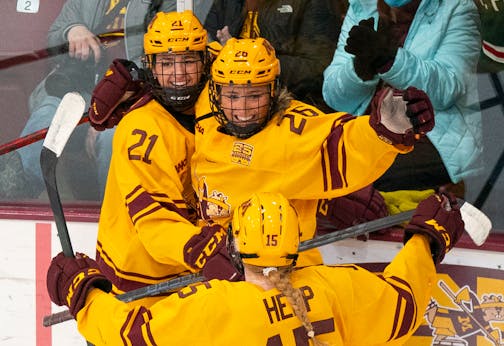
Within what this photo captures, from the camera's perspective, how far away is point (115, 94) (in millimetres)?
2662

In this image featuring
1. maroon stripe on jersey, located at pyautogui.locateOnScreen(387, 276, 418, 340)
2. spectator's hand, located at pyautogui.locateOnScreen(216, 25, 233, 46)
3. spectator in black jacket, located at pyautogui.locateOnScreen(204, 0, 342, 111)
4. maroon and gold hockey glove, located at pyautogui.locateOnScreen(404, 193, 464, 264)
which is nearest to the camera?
maroon stripe on jersey, located at pyautogui.locateOnScreen(387, 276, 418, 340)

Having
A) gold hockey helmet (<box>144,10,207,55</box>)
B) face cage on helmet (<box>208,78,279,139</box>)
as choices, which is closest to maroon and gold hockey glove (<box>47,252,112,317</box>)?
face cage on helmet (<box>208,78,279,139</box>)

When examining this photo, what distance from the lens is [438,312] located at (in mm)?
2725

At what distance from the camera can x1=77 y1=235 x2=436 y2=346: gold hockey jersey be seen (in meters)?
1.92

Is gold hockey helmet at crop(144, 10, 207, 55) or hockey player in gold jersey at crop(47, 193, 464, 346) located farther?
gold hockey helmet at crop(144, 10, 207, 55)

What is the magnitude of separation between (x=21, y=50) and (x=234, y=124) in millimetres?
1443

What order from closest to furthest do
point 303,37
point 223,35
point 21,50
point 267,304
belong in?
point 267,304, point 303,37, point 223,35, point 21,50

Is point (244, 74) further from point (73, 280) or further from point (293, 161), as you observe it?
point (73, 280)

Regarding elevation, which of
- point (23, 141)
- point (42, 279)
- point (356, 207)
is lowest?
point (42, 279)

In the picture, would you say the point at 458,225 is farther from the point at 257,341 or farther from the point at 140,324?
the point at 140,324

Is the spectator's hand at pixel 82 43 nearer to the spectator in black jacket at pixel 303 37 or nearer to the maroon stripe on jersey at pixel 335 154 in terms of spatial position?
the spectator in black jacket at pixel 303 37

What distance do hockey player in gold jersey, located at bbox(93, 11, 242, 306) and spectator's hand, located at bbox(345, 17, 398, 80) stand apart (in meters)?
0.39

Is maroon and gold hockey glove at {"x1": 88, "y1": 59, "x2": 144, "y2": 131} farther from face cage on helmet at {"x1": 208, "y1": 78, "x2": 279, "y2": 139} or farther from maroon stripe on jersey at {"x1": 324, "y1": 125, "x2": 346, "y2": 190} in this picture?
maroon stripe on jersey at {"x1": 324, "y1": 125, "x2": 346, "y2": 190}

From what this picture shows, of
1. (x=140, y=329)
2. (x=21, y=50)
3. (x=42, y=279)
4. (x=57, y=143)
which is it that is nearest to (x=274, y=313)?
(x=140, y=329)
